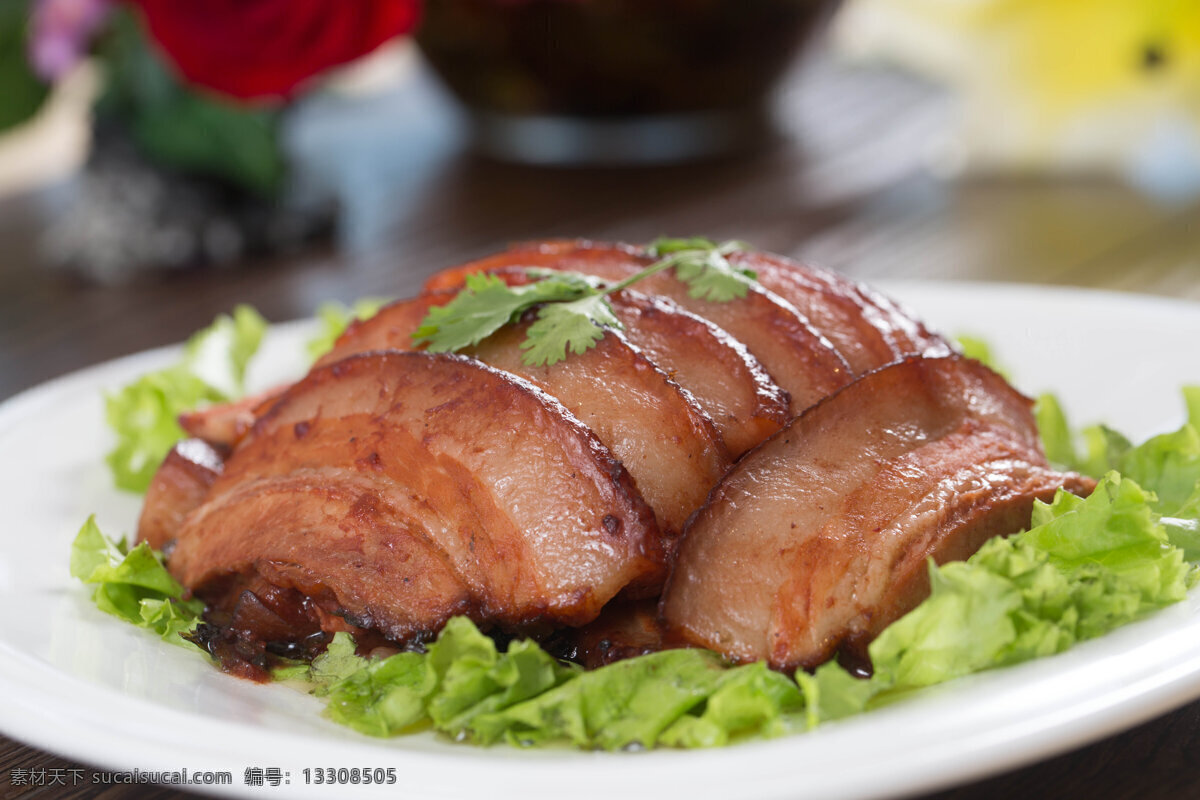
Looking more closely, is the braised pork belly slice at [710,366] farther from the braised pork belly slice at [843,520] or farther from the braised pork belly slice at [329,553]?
the braised pork belly slice at [329,553]

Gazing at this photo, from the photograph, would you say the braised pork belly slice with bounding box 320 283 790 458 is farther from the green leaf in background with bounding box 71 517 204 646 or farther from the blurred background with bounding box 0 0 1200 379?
the blurred background with bounding box 0 0 1200 379

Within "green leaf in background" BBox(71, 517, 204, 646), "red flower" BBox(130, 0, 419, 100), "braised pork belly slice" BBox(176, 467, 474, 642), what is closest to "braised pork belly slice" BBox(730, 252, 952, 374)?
"braised pork belly slice" BBox(176, 467, 474, 642)

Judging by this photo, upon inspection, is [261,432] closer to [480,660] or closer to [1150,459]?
[480,660]

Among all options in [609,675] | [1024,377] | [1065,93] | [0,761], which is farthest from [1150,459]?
[1065,93]

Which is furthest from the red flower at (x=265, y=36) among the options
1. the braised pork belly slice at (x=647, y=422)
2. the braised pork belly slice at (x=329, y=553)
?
the braised pork belly slice at (x=647, y=422)

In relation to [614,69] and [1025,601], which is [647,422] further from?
[614,69]

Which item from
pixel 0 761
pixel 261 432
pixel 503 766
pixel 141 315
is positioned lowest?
pixel 141 315

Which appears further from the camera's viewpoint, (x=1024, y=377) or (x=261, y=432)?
(x=1024, y=377)

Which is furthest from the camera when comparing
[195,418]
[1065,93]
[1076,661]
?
[1065,93]
